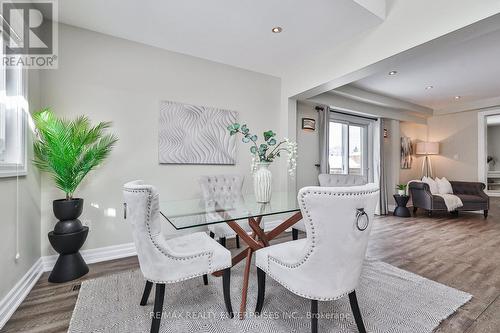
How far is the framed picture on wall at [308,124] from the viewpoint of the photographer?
425 centimetres

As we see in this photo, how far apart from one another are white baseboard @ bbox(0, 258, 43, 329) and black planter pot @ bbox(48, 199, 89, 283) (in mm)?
145

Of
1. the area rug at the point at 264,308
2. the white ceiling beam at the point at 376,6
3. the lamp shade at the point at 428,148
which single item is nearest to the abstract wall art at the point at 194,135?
the area rug at the point at 264,308

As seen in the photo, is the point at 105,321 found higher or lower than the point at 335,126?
lower

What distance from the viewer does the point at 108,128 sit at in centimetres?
263

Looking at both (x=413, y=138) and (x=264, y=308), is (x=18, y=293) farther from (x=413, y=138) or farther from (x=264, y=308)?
(x=413, y=138)

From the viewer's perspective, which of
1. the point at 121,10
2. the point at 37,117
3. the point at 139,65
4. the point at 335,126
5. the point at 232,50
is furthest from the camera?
the point at 335,126

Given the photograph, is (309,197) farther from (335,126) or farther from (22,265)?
(335,126)

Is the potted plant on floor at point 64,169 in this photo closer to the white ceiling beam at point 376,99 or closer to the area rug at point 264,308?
the area rug at point 264,308

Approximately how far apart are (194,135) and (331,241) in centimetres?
241

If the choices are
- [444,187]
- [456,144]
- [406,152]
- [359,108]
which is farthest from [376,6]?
[456,144]

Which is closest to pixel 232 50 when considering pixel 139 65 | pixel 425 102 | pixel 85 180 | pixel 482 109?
pixel 139 65

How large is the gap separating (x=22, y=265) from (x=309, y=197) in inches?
95.0

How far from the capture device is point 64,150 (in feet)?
6.82

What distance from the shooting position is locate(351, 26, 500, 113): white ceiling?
3039 mm
